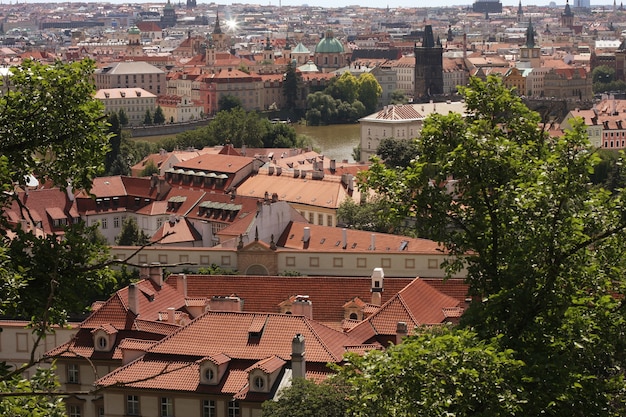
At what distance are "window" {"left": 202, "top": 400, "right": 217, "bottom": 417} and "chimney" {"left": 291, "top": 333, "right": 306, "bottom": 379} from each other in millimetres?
944

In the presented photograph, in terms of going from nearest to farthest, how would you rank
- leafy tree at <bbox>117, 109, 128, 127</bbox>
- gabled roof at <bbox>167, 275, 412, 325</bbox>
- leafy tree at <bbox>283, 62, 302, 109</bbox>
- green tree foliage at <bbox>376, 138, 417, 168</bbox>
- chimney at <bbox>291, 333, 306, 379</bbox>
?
chimney at <bbox>291, 333, 306, 379</bbox>, gabled roof at <bbox>167, 275, 412, 325</bbox>, green tree foliage at <bbox>376, 138, 417, 168</bbox>, leafy tree at <bbox>117, 109, 128, 127</bbox>, leafy tree at <bbox>283, 62, 302, 109</bbox>

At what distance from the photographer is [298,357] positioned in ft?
49.0

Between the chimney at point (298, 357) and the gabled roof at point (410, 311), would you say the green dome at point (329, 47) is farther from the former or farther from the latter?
the chimney at point (298, 357)

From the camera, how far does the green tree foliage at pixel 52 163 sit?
6.92 meters

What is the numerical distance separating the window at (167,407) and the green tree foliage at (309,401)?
155cm

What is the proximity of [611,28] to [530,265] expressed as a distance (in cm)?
16951

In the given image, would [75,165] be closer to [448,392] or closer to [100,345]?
[448,392]

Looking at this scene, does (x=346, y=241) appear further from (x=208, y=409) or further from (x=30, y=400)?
(x=30, y=400)

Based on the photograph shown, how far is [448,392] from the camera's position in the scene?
777 cm

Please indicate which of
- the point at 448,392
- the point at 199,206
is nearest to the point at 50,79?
the point at 448,392

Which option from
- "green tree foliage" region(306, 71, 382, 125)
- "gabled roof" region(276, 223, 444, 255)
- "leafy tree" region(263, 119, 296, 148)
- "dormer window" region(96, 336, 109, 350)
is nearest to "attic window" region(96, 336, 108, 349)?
"dormer window" region(96, 336, 109, 350)

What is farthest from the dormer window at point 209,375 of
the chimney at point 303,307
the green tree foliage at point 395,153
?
the green tree foliage at point 395,153

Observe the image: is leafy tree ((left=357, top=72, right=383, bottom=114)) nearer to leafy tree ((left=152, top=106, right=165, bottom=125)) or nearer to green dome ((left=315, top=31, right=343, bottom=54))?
leafy tree ((left=152, top=106, right=165, bottom=125))

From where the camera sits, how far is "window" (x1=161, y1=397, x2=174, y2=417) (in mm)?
15438
